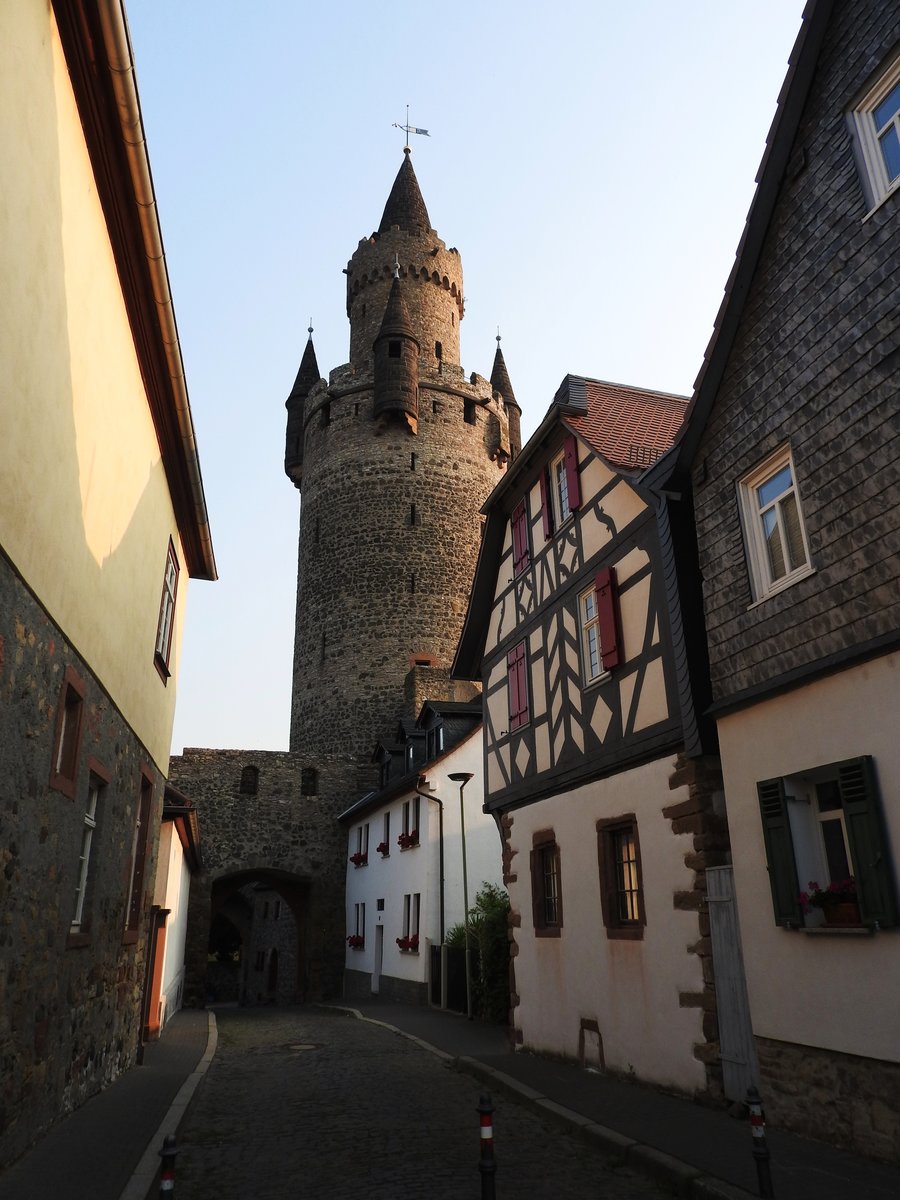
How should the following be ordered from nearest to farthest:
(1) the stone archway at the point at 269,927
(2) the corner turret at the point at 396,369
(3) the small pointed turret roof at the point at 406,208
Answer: (1) the stone archway at the point at 269,927 → (2) the corner turret at the point at 396,369 → (3) the small pointed turret roof at the point at 406,208

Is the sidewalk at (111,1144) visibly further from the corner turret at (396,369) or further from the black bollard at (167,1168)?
the corner turret at (396,369)

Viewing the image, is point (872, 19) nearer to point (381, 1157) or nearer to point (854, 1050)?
point (854, 1050)

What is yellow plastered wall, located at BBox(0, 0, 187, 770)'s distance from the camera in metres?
5.41

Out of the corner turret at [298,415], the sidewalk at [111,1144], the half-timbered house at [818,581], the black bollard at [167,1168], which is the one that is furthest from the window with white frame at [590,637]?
the corner turret at [298,415]

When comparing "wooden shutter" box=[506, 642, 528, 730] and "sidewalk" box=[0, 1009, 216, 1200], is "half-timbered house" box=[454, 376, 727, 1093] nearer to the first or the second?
"wooden shutter" box=[506, 642, 528, 730]

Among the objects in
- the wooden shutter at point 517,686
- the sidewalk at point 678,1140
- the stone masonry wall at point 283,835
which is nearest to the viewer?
the sidewalk at point 678,1140

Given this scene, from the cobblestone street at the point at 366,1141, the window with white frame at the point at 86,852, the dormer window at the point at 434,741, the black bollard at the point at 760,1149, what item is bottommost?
the cobblestone street at the point at 366,1141

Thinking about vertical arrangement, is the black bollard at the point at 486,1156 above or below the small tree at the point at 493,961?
below

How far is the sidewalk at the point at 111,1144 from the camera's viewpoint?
5672 millimetres

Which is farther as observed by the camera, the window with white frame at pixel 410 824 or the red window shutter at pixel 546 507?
the window with white frame at pixel 410 824

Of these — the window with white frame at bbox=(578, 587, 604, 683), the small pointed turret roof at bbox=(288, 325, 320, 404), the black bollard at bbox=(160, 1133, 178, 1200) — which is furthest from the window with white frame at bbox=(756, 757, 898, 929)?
the small pointed turret roof at bbox=(288, 325, 320, 404)

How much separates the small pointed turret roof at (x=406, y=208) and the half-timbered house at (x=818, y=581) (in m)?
34.5

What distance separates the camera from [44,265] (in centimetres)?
602

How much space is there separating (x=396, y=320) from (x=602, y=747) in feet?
90.7
